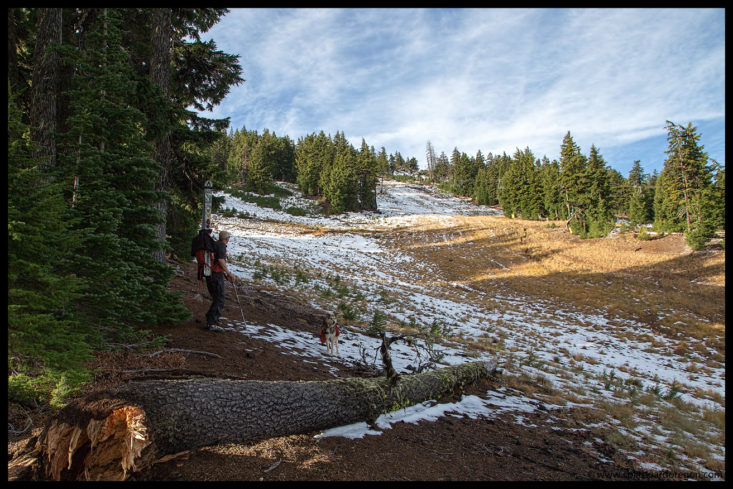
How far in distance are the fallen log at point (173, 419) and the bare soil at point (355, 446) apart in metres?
0.13

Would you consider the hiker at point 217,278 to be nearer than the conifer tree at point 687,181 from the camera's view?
Yes

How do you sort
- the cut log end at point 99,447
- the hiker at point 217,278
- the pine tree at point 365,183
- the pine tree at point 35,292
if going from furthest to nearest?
the pine tree at point 365,183
the hiker at point 217,278
the pine tree at point 35,292
the cut log end at point 99,447

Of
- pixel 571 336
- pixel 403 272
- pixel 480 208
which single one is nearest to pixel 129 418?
pixel 571 336

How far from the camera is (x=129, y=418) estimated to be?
2527 millimetres

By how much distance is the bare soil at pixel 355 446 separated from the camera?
289 centimetres

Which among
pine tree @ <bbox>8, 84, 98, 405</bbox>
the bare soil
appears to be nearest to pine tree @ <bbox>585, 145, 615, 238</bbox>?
the bare soil

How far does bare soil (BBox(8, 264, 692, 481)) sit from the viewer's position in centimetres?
289

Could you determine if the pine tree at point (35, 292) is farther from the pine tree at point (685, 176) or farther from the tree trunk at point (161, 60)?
the pine tree at point (685, 176)

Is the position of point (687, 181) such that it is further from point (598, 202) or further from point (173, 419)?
point (173, 419)

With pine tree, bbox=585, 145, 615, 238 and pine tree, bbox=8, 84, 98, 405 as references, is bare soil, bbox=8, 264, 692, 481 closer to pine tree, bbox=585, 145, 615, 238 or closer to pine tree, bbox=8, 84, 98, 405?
pine tree, bbox=8, 84, 98, 405

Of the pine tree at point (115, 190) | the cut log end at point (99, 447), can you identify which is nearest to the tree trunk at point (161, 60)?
the pine tree at point (115, 190)

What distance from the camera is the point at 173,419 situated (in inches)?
109

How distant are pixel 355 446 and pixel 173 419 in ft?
6.04

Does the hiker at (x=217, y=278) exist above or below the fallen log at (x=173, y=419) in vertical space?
above
